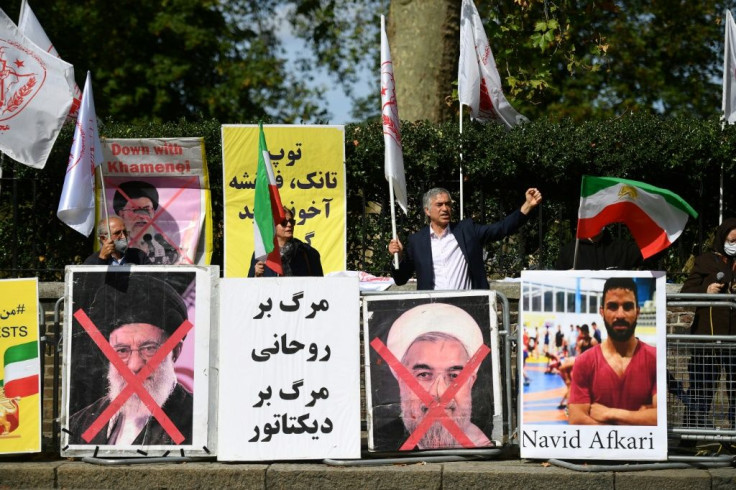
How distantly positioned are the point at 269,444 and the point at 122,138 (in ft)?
15.6

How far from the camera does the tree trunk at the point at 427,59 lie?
48.4ft

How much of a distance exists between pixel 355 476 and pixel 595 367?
1.82 m

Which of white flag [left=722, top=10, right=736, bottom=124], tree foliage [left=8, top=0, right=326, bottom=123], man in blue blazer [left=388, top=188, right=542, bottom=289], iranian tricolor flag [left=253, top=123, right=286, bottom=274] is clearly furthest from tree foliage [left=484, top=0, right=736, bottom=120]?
iranian tricolor flag [left=253, top=123, right=286, bottom=274]

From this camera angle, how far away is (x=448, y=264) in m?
9.52

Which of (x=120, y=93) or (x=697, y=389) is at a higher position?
(x=120, y=93)

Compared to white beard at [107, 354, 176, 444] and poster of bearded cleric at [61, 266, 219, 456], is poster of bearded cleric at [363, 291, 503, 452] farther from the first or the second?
white beard at [107, 354, 176, 444]

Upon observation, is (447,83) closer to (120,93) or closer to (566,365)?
(566,365)

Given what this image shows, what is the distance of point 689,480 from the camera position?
793 centimetres

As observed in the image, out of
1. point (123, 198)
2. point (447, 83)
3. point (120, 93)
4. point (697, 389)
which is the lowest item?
point (697, 389)

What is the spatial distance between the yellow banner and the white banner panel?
3.08 metres

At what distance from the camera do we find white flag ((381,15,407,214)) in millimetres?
10219

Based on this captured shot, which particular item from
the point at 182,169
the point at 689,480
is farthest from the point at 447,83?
the point at 689,480

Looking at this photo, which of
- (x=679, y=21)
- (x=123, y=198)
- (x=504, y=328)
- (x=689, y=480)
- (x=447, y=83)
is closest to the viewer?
(x=689, y=480)

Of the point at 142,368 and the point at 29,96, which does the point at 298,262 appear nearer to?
the point at 142,368
